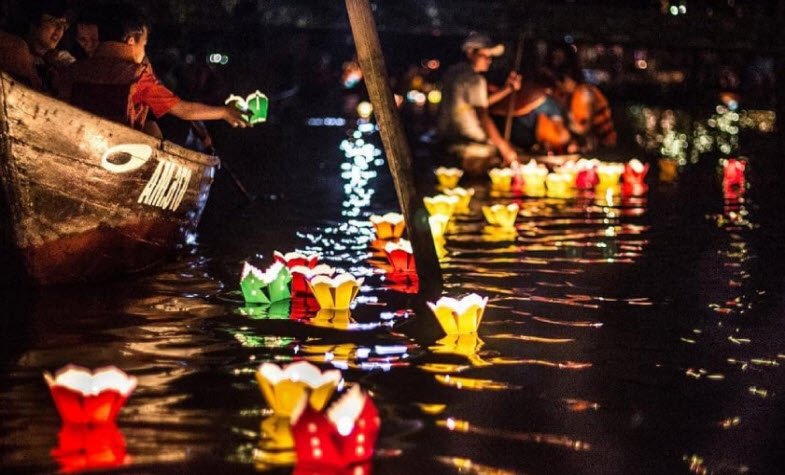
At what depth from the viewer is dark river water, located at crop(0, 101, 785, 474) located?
4895 mm

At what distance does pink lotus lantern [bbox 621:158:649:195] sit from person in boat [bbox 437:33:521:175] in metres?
1.39

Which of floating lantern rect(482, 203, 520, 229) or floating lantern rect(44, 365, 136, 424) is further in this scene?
floating lantern rect(482, 203, 520, 229)

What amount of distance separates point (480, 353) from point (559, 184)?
7.95 meters

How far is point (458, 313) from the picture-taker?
675 cm

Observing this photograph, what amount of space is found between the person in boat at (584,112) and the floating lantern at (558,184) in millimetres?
2624

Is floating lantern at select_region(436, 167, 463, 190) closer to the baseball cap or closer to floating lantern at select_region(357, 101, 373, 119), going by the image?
the baseball cap

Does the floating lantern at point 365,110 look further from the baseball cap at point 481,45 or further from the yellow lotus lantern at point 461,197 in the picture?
the yellow lotus lantern at point 461,197

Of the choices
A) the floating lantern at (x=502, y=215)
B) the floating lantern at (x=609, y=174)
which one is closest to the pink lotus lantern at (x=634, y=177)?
the floating lantern at (x=609, y=174)

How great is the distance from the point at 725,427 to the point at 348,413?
1796mm

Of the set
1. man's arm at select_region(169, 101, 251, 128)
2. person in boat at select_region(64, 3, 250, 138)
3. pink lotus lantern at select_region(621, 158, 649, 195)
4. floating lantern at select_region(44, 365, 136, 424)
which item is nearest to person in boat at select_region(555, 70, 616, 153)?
pink lotus lantern at select_region(621, 158, 649, 195)

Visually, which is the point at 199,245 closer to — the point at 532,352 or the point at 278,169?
the point at 532,352

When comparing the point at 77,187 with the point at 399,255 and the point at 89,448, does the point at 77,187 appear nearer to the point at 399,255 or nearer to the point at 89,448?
the point at 399,255

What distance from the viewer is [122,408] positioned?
17.3 ft

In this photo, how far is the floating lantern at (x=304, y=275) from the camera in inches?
307
